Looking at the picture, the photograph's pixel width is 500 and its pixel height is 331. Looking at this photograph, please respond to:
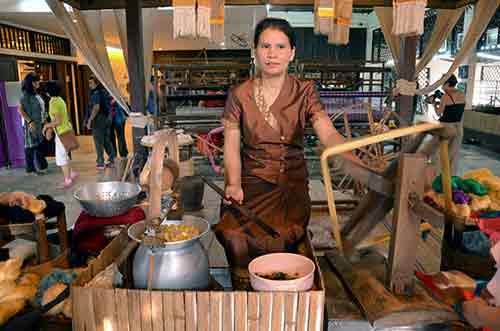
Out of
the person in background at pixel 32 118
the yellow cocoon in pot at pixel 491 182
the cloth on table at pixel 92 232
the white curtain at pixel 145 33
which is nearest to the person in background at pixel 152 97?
the person in background at pixel 32 118

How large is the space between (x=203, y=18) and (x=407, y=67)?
7.64ft

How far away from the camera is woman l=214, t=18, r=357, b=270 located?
174 centimetres

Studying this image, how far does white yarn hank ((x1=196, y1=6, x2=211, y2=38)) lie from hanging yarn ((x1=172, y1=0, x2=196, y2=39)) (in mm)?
31

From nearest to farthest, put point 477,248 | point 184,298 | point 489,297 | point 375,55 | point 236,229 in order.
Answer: point 184,298, point 489,297, point 236,229, point 477,248, point 375,55

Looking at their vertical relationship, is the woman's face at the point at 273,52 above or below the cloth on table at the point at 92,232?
above

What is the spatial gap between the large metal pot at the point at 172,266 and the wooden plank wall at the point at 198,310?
0.34 feet

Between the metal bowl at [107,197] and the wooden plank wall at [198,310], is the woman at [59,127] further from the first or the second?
the wooden plank wall at [198,310]

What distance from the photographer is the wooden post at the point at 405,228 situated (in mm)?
1447

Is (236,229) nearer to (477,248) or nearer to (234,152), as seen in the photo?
(234,152)

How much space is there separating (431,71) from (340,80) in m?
5.34

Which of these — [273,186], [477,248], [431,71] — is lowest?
[477,248]

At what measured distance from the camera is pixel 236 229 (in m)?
1.71

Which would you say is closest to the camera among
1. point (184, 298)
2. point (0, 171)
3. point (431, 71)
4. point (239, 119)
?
point (184, 298)

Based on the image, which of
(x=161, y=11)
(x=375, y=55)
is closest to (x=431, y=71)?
(x=375, y=55)
